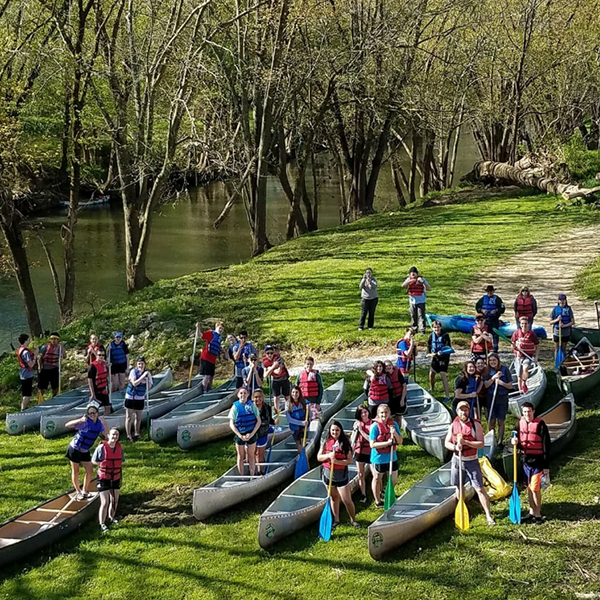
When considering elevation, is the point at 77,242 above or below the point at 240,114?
below

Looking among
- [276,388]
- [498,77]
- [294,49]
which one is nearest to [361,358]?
[276,388]

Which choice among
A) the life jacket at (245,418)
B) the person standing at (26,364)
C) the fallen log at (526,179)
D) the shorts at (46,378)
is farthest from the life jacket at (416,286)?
the fallen log at (526,179)

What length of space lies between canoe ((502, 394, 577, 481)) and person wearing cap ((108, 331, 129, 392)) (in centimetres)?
929

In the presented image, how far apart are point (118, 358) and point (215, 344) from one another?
2377mm

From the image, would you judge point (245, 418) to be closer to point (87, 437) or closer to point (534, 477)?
point (87, 437)

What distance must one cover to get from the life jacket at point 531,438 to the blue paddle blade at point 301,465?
13.4 ft

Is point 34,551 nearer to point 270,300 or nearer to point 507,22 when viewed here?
point 270,300

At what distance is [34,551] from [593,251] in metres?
22.0

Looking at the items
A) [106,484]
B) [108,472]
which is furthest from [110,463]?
[106,484]

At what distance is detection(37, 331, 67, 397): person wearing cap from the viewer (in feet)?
61.3

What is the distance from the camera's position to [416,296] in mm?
19219

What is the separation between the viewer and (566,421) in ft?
46.5

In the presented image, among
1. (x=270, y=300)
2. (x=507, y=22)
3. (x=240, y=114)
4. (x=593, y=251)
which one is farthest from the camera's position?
(x=507, y=22)

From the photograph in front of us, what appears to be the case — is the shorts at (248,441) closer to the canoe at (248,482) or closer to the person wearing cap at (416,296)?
the canoe at (248,482)
